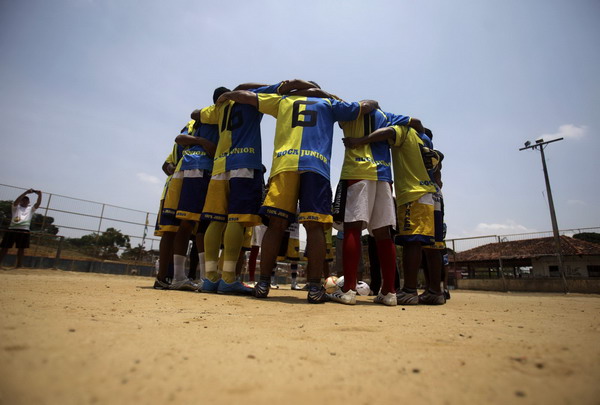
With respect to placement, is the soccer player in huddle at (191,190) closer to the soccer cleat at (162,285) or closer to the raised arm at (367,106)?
the soccer cleat at (162,285)

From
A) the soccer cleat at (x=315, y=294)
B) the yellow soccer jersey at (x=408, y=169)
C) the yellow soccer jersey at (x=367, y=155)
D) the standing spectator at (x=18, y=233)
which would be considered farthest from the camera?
the standing spectator at (x=18, y=233)

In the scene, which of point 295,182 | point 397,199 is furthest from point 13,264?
point 397,199

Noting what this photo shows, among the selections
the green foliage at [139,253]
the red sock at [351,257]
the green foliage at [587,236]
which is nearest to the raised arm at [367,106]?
the red sock at [351,257]

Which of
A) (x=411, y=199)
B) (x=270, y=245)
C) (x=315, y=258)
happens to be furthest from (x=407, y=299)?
(x=270, y=245)

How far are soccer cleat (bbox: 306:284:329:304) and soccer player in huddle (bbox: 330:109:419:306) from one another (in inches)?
7.8

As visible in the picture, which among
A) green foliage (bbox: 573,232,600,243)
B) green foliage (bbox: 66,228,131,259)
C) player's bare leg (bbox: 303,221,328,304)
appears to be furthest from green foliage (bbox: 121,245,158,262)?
green foliage (bbox: 573,232,600,243)

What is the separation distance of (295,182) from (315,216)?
437mm

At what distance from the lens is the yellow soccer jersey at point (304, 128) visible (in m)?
3.19

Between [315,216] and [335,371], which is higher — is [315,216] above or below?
above

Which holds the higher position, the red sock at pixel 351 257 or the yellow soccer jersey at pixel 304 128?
the yellow soccer jersey at pixel 304 128

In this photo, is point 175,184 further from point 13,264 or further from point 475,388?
point 13,264

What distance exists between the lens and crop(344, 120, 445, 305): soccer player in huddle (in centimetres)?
363

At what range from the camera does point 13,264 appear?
9.80 metres

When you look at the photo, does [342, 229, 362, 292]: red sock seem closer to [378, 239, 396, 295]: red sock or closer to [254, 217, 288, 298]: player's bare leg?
[378, 239, 396, 295]: red sock
